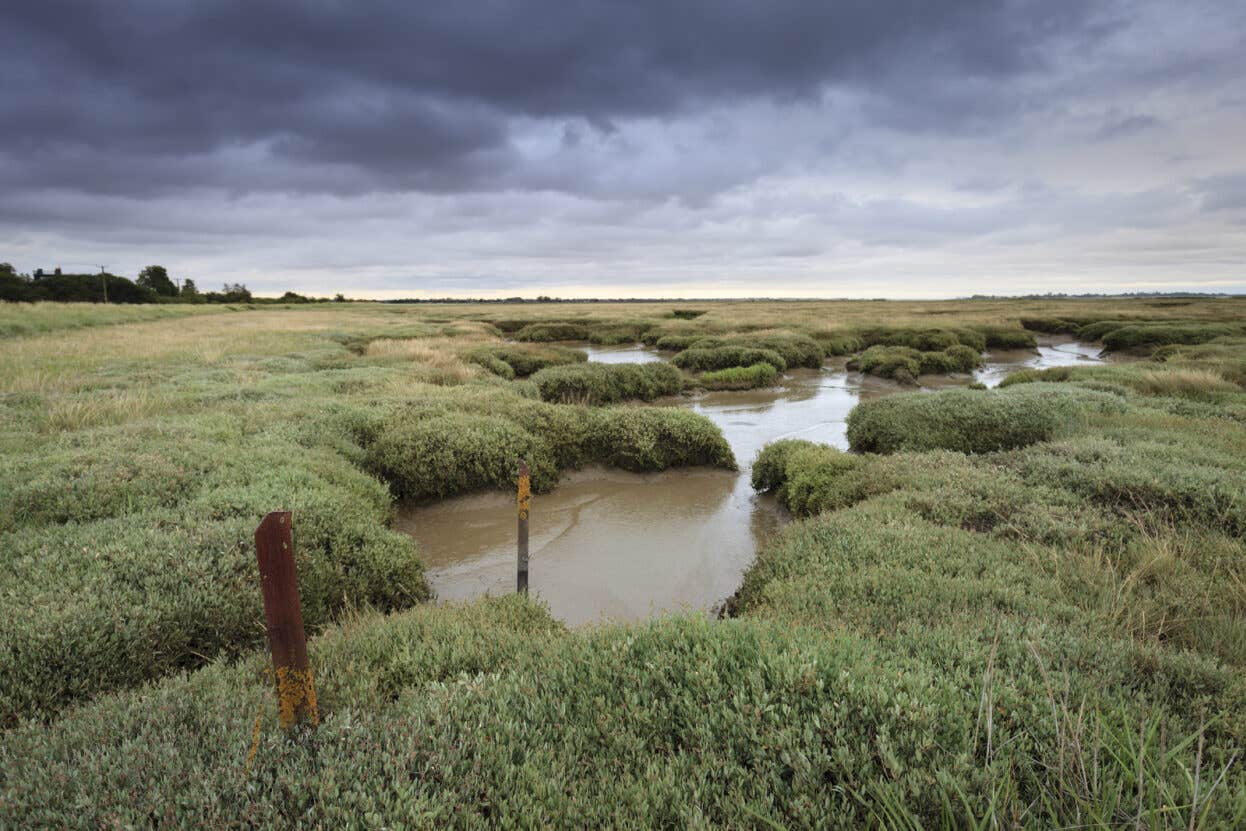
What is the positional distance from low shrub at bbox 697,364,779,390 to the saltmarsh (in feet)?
55.3

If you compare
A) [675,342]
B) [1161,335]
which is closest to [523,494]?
[675,342]

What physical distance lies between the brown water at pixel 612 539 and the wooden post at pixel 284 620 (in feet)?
11.5

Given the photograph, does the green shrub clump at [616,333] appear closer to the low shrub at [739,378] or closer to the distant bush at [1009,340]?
the low shrub at [739,378]

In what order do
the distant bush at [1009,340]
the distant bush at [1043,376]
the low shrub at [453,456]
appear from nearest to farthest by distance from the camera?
the low shrub at [453,456] < the distant bush at [1043,376] < the distant bush at [1009,340]

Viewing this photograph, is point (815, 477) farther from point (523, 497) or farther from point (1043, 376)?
point (1043, 376)

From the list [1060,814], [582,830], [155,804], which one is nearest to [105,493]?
[155,804]

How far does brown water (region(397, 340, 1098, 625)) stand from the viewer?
9.46 meters

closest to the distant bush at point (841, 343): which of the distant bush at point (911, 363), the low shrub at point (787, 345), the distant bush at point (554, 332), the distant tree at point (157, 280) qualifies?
the low shrub at point (787, 345)

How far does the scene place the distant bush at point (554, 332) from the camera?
55000 millimetres

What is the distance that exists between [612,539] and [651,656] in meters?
6.66

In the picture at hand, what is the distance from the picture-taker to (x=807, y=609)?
20.8 feet

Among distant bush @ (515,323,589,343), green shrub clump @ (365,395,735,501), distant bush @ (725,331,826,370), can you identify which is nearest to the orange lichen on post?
green shrub clump @ (365,395,735,501)

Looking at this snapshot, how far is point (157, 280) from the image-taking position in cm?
10638

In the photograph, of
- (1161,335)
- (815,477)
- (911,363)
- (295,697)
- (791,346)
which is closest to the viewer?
(295,697)
